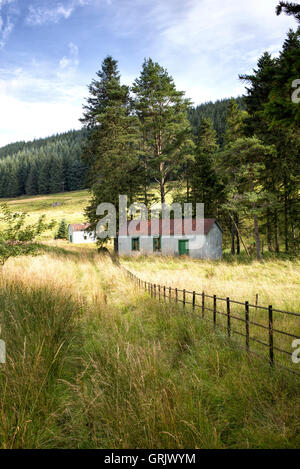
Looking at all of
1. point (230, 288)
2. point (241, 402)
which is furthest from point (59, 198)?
point (241, 402)

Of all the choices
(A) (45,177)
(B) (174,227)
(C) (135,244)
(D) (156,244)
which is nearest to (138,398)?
(B) (174,227)

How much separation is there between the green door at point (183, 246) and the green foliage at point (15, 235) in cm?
1786

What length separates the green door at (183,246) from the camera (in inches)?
1072

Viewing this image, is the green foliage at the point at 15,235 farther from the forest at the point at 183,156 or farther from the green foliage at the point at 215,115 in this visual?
the green foliage at the point at 215,115

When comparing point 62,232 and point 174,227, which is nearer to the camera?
point 174,227

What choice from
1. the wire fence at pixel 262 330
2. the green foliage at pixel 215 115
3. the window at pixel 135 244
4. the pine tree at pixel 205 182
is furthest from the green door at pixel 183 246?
the green foliage at pixel 215 115

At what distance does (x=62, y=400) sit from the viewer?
307 cm

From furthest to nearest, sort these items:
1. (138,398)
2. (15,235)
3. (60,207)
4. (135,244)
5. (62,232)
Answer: (60,207), (62,232), (135,244), (15,235), (138,398)

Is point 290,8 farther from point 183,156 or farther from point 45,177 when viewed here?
point 45,177

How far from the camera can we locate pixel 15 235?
10.2 meters

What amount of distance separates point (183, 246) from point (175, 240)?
103 centimetres

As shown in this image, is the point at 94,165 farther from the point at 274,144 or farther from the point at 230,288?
the point at 230,288

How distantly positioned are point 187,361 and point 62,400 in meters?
1.84

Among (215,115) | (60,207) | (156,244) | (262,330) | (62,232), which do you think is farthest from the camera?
(215,115)
